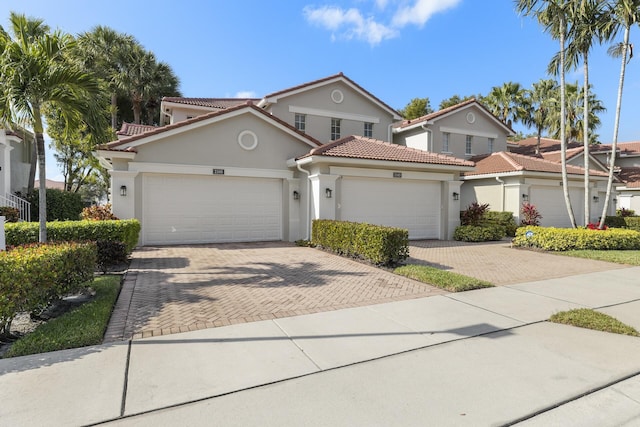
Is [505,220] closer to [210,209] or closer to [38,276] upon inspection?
[210,209]

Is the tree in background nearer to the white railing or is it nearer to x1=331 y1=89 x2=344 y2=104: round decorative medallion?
x1=331 y1=89 x2=344 y2=104: round decorative medallion

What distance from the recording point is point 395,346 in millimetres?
4465

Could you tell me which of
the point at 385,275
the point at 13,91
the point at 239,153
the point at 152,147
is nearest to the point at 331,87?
the point at 239,153

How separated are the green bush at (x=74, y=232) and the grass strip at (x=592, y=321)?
984 centimetres

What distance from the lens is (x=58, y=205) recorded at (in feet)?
67.9

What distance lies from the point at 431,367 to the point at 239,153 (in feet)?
38.4

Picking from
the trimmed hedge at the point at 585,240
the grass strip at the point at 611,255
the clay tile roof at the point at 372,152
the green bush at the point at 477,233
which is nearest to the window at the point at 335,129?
the clay tile roof at the point at 372,152

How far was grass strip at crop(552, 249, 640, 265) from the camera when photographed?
35.0ft

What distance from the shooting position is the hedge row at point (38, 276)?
4.46 metres

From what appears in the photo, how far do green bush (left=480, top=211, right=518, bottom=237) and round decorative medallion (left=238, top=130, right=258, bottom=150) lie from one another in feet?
39.2

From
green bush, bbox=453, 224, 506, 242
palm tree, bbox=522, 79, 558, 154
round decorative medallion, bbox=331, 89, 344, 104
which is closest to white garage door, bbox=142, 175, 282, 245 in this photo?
round decorative medallion, bbox=331, 89, 344, 104

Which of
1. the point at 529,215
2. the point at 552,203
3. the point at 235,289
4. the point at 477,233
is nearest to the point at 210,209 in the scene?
the point at 235,289

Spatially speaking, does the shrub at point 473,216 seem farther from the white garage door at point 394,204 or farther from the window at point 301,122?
the window at point 301,122

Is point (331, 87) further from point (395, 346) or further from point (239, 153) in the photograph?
point (395, 346)
